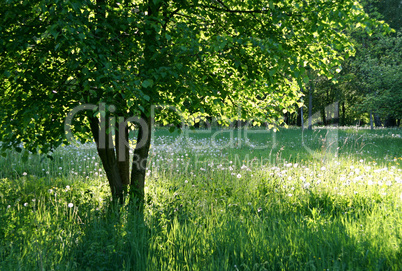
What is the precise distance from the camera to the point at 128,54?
396 centimetres

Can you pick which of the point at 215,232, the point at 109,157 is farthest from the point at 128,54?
the point at 215,232

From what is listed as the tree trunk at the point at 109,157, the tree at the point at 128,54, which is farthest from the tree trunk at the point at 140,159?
the tree at the point at 128,54

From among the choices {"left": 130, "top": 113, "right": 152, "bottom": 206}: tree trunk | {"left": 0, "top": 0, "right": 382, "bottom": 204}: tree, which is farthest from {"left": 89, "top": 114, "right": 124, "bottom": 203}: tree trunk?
{"left": 0, "top": 0, "right": 382, "bottom": 204}: tree

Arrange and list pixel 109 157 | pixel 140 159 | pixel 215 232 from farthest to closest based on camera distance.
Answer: pixel 140 159 → pixel 109 157 → pixel 215 232

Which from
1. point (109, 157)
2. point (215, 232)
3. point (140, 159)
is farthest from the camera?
point (140, 159)

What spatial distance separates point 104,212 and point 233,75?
3097 millimetres

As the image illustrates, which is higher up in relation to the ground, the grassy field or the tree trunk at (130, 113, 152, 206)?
the tree trunk at (130, 113, 152, 206)

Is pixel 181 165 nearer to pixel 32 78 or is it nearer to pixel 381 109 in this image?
pixel 32 78

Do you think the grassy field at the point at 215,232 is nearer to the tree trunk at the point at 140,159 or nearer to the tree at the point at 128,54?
the tree trunk at the point at 140,159

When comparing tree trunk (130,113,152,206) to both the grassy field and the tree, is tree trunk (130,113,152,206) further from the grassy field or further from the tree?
the tree

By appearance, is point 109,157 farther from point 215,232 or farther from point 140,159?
point 215,232

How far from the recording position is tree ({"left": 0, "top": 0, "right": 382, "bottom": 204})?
11.2 ft

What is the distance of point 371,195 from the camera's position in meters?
5.41

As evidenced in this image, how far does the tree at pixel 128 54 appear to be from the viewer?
3422mm
